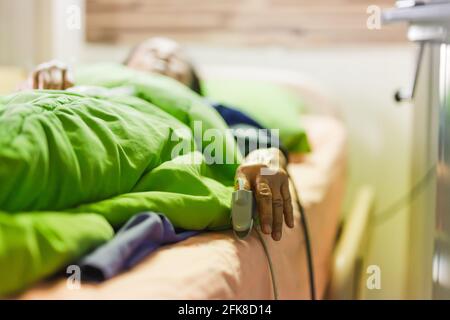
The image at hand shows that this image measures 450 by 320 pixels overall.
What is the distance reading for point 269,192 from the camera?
34.6 inches

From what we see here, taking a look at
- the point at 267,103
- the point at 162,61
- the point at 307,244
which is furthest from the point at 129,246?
the point at 267,103

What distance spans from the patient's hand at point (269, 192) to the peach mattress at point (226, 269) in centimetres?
3

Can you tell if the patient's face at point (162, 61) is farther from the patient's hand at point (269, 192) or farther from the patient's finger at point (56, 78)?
the patient's hand at point (269, 192)

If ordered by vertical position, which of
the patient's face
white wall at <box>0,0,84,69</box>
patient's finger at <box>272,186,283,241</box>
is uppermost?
white wall at <box>0,0,84,69</box>

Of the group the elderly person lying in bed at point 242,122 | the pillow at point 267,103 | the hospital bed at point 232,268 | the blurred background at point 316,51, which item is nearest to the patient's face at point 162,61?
the elderly person lying in bed at point 242,122

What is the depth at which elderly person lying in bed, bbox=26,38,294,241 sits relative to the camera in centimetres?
88

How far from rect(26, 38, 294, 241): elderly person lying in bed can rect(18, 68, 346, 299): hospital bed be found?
0.04m

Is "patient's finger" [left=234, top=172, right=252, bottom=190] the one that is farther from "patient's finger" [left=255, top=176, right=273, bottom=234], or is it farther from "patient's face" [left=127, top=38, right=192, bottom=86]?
"patient's face" [left=127, top=38, right=192, bottom=86]

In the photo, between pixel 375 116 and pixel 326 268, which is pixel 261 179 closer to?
pixel 326 268

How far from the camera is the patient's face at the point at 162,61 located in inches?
61.5

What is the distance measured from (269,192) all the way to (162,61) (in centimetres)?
79

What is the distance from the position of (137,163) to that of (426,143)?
2.30 ft

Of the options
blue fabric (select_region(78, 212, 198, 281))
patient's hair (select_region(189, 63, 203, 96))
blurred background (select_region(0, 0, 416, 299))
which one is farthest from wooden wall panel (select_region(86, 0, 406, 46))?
blue fabric (select_region(78, 212, 198, 281))

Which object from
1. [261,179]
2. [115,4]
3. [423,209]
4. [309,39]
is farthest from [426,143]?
[115,4]
